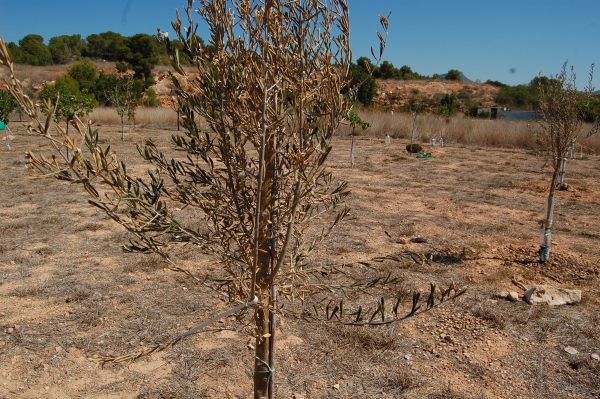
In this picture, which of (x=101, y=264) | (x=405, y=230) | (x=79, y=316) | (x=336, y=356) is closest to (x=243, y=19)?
(x=336, y=356)

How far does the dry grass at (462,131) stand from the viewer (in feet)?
81.3

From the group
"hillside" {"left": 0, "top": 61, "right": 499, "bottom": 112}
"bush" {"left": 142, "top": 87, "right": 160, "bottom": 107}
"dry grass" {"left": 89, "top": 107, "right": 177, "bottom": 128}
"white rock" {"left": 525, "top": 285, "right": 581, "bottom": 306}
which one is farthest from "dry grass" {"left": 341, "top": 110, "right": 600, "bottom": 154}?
"hillside" {"left": 0, "top": 61, "right": 499, "bottom": 112}

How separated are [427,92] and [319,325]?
180 ft

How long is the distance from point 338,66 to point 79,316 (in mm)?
4484

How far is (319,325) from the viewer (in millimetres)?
5180

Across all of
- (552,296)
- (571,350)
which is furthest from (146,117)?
(571,350)

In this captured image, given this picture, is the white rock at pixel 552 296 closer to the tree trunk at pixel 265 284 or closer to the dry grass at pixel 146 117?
the tree trunk at pixel 265 284

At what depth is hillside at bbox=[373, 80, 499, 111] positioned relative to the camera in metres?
53.2

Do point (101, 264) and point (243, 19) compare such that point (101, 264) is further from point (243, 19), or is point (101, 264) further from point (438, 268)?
point (243, 19)

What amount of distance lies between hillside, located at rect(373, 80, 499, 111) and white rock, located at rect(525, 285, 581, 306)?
1821 inches

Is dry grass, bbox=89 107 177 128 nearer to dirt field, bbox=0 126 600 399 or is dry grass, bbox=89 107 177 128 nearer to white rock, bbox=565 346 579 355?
dirt field, bbox=0 126 600 399

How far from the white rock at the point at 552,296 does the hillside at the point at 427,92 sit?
152 ft

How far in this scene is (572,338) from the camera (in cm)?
503

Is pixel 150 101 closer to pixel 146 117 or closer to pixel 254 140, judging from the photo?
pixel 146 117
